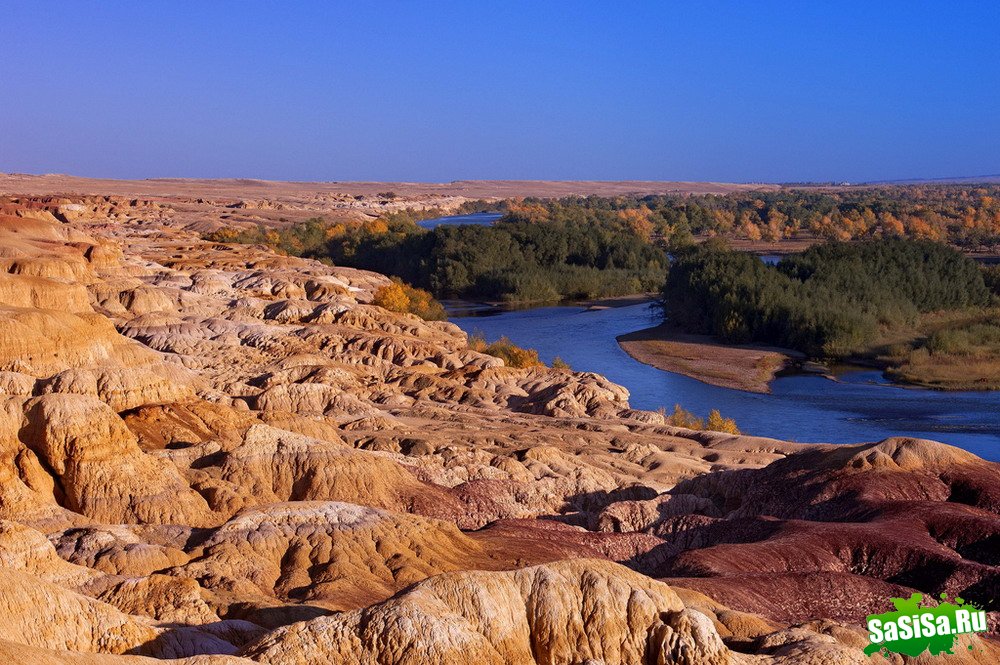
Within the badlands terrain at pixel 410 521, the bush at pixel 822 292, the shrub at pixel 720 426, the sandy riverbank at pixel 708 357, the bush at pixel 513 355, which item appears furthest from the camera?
the bush at pixel 822 292

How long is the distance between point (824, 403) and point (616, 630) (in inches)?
1527

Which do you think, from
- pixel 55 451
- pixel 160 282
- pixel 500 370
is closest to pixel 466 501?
pixel 55 451

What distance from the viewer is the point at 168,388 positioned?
24.7 meters

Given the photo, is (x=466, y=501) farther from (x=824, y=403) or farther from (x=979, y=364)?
(x=979, y=364)

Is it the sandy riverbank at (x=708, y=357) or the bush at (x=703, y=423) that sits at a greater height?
the bush at (x=703, y=423)

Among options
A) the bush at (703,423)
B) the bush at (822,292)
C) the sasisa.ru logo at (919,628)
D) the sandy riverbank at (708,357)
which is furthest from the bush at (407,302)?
the sasisa.ru logo at (919,628)

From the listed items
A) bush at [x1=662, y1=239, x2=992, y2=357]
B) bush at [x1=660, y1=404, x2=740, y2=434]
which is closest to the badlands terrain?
bush at [x1=660, y1=404, x2=740, y2=434]

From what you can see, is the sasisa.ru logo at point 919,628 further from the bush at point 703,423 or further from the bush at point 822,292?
the bush at point 822,292

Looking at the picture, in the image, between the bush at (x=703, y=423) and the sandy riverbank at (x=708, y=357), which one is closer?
the bush at (x=703, y=423)

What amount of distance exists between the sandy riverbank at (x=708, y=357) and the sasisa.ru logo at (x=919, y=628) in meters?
37.5

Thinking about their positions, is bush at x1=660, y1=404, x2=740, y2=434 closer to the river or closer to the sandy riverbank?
the river

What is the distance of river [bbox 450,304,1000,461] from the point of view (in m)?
42.3

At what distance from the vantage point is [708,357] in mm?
60656

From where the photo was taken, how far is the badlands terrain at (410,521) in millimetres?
11289
